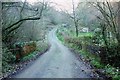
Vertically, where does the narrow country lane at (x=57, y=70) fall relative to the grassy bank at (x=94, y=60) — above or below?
below

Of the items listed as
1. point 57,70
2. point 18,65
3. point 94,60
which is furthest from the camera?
point 18,65

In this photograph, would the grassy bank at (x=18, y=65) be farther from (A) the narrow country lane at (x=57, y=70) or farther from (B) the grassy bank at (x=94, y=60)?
(B) the grassy bank at (x=94, y=60)

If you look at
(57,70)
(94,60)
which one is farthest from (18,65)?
(94,60)

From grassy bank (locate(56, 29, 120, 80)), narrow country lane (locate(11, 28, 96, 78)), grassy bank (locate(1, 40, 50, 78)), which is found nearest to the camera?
grassy bank (locate(56, 29, 120, 80))

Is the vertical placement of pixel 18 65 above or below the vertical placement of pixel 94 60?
below

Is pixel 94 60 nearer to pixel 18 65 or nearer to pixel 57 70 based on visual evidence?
pixel 57 70

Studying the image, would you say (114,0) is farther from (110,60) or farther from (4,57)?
(4,57)

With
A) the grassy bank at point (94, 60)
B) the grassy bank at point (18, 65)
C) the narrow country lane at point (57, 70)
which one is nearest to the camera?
the grassy bank at point (94, 60)

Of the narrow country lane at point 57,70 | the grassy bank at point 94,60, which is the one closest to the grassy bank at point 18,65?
the narrow country lane at point 57,70

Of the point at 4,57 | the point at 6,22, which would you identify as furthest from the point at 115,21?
the point at 6,22

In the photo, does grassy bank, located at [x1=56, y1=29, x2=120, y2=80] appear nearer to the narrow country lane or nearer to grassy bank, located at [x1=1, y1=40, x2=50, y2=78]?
the narrow country lane

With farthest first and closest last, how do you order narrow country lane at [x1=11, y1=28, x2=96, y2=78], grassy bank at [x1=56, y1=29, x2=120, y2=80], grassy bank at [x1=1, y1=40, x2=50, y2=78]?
grassy bank at [x1=1, y1=40, x2=50, y2=78]
narrow country lane at [x1=11, y1=28, x2=96, y2=78]
grassy bank at [x1=56, y1=29, x2=120, y2=80]

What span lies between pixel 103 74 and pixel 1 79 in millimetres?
5053

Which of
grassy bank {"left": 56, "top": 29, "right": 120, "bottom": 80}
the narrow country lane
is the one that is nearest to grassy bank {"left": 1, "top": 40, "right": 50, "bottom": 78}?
the narrow country lane
